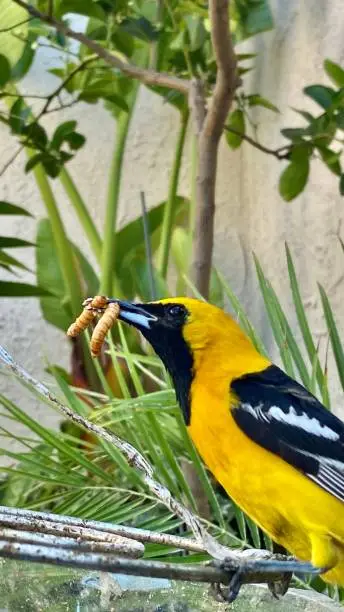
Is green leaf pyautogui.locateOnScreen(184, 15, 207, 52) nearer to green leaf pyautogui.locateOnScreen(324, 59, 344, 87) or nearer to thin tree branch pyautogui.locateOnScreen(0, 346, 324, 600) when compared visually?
green leaf pyautogui.locateOnScreen(324, 59, 344, 87)

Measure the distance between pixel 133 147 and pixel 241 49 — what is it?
41 centimetres

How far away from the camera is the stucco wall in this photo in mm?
2164

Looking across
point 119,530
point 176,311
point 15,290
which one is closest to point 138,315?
point 176,311

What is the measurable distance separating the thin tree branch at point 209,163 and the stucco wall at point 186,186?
72 cm

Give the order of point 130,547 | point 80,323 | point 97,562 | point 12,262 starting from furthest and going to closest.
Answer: point 12,262 < point 80,323 < point 130,547 < point 97,562

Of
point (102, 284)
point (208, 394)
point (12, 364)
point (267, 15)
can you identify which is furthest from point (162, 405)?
point (267, 15)

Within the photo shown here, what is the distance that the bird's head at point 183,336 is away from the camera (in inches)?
39.6

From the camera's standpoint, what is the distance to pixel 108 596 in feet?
2.21

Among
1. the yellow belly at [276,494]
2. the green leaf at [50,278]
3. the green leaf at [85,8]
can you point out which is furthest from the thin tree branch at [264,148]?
the yellow belly at [276,494]

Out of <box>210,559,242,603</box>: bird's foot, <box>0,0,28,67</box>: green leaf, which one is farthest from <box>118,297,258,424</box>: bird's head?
<box>0,0,28,67</box>: green leaf

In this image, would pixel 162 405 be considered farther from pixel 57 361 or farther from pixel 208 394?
pixel 57 361

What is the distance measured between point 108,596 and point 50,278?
1.42 meters

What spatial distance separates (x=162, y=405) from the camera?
1.34 meters

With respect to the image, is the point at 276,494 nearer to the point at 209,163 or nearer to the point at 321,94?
the point at 209,163
